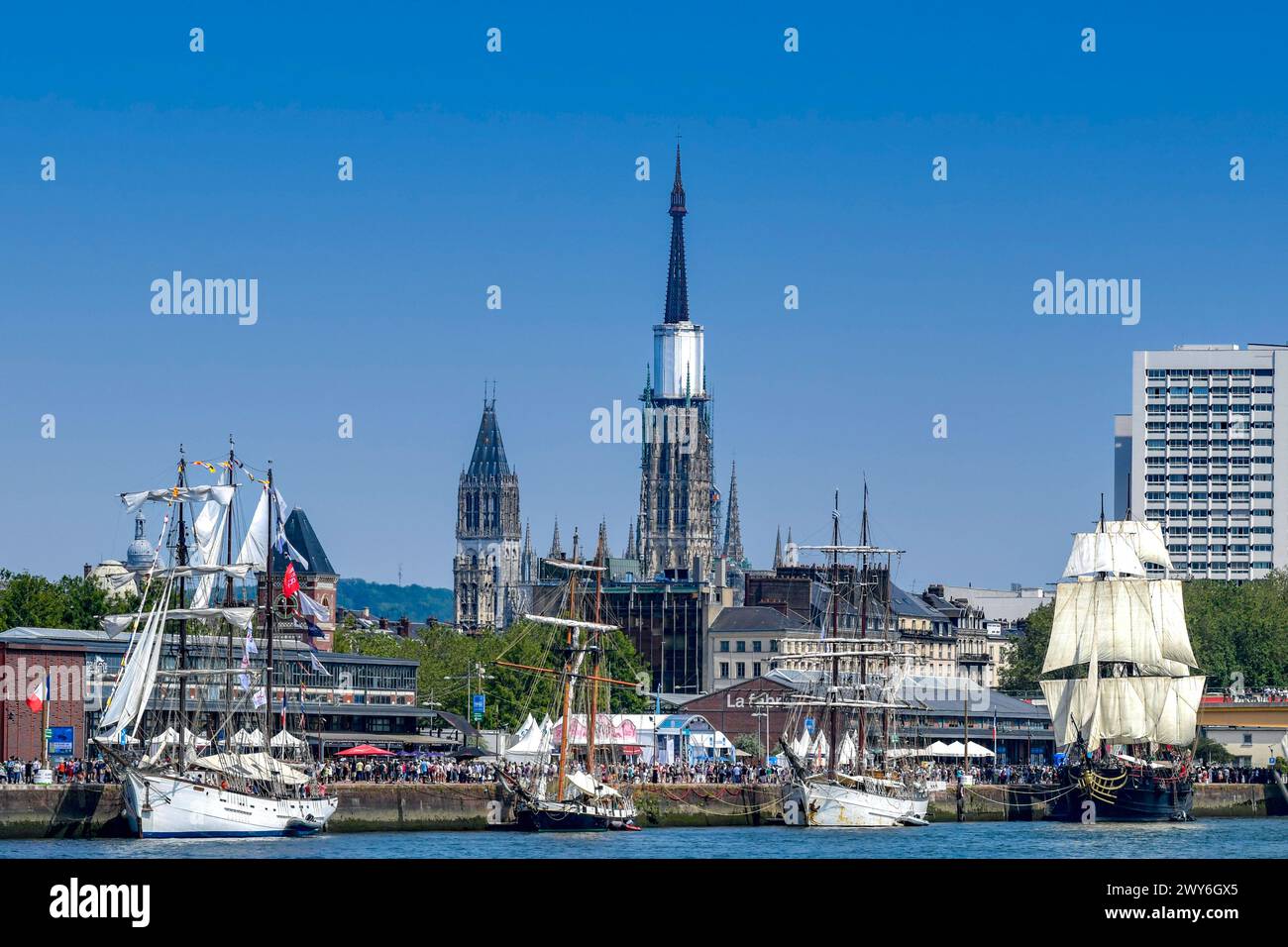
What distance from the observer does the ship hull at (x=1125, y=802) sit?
100125 mm

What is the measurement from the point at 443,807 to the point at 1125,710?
4373 centimetres

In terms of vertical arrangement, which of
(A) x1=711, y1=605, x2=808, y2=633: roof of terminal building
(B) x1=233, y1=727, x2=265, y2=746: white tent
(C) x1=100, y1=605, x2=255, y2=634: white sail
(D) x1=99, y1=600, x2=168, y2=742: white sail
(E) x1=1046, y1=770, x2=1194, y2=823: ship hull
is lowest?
(E) x1=1046, y1=770, x2=1194, y2=823: ship hull

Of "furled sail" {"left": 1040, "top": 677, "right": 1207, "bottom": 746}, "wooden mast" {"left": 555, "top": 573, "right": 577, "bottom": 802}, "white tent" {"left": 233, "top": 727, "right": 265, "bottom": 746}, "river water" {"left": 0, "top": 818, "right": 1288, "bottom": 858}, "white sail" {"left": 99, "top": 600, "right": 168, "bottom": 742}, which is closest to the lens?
"river water" {"left": 0, "top": 818, "right": 1288, "bottom": 858}

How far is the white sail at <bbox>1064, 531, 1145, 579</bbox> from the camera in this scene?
397 ft

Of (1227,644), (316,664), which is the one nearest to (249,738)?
(316,664)

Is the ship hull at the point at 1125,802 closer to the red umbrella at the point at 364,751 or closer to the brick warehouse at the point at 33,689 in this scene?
the red umbrella at the point at 364,751

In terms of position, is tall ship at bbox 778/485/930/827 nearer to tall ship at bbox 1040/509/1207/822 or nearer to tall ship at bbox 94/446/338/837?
tall ship at bbox 1040/509/1207/822

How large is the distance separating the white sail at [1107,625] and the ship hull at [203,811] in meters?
53.8

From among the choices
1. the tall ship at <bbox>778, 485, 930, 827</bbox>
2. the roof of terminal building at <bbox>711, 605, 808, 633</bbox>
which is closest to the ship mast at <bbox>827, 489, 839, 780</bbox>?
the tall ship at <bbox>778, 485, 930, 827</bbox>

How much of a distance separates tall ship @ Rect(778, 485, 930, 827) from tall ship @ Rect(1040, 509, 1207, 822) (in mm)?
8549

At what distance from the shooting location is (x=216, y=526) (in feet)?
288

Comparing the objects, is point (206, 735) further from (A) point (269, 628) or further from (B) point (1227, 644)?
(B) point (1227, 644)

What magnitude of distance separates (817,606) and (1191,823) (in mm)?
78714
